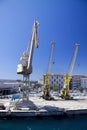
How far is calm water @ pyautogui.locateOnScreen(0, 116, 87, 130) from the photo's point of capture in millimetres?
17984

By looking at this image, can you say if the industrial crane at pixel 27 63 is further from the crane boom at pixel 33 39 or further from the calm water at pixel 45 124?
the calm water at pixel 45 124

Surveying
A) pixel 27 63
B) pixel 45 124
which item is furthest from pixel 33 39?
pixel 45 124

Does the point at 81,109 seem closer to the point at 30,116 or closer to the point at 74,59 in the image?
the point at 30,116

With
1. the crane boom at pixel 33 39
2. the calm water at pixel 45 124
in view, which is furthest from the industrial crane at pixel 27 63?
the calm water at pixel 45 124

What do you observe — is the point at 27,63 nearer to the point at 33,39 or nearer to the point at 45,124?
the point at 33,39

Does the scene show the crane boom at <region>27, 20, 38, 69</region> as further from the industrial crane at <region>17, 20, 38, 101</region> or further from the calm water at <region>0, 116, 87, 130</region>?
the calm water at <region>0, 116, 87, 130</region>

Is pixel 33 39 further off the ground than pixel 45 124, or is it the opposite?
→ pixel 33 39

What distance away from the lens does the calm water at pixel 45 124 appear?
708 inches

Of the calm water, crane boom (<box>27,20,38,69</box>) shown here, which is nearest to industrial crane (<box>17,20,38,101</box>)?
crane boom (<box>27,20,38,69</box>)

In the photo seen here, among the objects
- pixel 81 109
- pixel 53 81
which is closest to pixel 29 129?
pixel 81 109

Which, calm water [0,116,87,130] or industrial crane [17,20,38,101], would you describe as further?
industrial crane [17,20,38,101]

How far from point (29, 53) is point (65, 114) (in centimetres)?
730

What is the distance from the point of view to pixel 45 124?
19344 millimetres

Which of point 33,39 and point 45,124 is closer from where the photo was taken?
point 45,124
